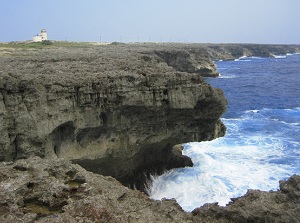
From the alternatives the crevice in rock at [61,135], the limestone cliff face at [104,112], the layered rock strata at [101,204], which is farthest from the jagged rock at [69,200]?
the crevice in rock at [61,135]

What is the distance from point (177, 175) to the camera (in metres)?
24.1

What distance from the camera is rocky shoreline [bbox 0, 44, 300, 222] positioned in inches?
323

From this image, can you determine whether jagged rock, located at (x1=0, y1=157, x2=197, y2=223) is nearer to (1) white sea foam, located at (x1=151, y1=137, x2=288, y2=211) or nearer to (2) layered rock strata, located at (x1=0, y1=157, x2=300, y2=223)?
(2) layered rock strata, located at (x1=0, y1=157, x2=300, y2=223)

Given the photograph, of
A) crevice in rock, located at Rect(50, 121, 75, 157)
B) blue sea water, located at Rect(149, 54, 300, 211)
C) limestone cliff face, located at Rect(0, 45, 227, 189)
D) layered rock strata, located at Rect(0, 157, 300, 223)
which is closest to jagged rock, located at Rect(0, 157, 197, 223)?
layered rock strata, located at Rect(0, 157, 300, 223)

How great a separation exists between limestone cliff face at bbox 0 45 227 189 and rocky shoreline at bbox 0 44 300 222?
0.16 ft

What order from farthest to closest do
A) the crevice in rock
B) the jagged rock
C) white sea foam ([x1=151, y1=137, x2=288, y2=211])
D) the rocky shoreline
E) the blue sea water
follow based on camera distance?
1. the blue sea water
2. white sea foam ([x1=151, y1=137, x2=288, y2=211])
3. the crevice in rock
4. the rocky shoreline
5. the jagged rock

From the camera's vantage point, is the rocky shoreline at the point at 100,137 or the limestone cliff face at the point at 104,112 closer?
the rocky shoreline at the point at 100,137

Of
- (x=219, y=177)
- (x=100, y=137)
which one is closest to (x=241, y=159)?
(x=219, y=177)

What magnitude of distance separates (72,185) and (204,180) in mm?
16244

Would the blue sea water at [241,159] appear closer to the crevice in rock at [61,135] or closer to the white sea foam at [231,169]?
the white sea foam at [231,169]

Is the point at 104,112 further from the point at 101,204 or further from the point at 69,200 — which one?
the point at 101,204

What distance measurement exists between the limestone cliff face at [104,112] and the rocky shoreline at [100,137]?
0.05 metres

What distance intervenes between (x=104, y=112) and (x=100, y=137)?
4.96 feet

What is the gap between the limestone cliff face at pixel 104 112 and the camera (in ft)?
51.4
